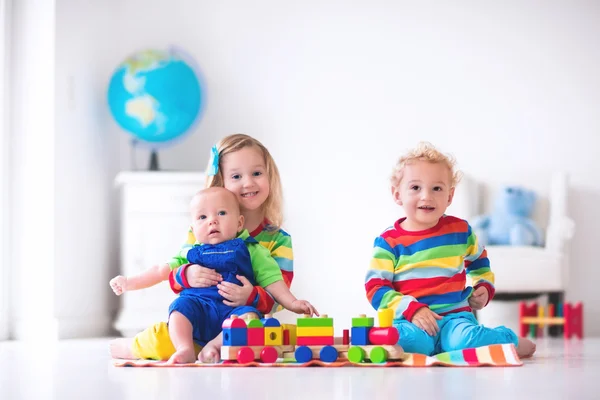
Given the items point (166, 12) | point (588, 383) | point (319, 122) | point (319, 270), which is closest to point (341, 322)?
point (319, 270)

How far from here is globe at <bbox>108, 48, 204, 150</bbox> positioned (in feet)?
11.8

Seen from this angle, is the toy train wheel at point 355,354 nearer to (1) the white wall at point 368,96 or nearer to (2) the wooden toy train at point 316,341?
(2) the wooden toy train at point 316,341

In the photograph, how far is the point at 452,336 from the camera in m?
1.92

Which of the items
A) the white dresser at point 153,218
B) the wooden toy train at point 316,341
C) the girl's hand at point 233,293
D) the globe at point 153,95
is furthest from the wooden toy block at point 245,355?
the globe at point 153,95

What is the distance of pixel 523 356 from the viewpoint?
6.89 feet

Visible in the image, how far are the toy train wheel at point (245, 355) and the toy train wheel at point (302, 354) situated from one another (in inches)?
3.6

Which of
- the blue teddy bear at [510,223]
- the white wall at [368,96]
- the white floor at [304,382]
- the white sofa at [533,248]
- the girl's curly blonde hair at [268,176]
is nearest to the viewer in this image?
the white floor at [304,382]

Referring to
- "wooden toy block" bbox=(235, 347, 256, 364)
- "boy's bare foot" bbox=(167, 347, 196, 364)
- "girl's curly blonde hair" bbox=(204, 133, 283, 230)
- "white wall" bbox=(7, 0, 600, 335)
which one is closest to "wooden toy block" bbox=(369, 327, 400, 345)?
"wooden toy block" bbox=(235, 347, 256, 364)

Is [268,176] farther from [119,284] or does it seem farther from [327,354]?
[327,354]

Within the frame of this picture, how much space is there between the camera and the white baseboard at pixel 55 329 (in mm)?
3287

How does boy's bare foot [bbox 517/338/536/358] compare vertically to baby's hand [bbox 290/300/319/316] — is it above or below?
below

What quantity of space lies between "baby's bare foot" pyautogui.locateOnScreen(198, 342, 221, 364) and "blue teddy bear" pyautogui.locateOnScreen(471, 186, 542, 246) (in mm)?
2238

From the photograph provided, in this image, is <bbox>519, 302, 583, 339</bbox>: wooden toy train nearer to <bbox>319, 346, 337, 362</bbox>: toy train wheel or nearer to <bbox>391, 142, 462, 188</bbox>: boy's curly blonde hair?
<bbox>391, 142, 462, 188</bbox>: boy's curly blonde hair

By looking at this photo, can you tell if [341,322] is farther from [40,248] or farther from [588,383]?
[588,383]
